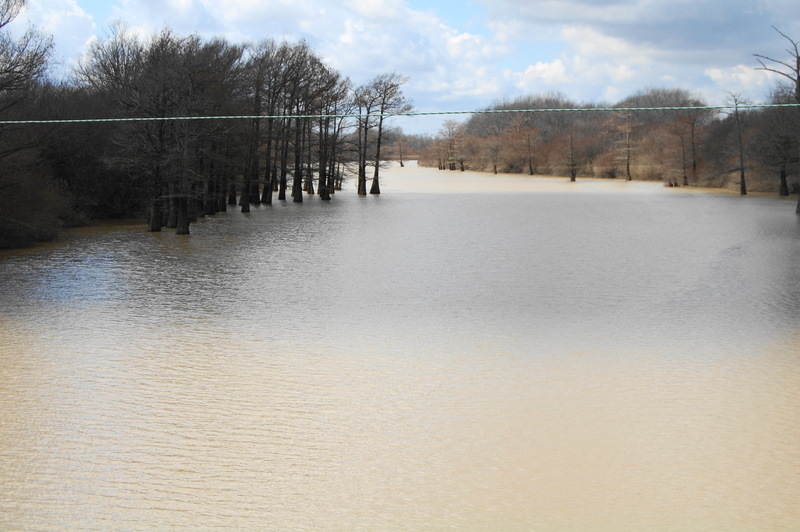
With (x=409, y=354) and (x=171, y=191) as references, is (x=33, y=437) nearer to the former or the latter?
(x=409, y=354)

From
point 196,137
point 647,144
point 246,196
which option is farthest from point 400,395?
point 647,144

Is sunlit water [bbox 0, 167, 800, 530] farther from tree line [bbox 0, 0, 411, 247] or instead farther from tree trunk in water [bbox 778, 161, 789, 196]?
tree trunk in water [bbox 778, 161, 789, 196]

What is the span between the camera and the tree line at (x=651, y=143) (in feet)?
163

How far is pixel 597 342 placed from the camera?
41.5 ft

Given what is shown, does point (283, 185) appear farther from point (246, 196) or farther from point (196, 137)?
point (196, 137)

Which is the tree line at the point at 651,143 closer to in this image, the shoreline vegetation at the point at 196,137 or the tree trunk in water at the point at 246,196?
the shoreline vegetation at the point at 196,137

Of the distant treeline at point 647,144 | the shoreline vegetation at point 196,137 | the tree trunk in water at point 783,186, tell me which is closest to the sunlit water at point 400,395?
the shoreline vegetation at point 196,137

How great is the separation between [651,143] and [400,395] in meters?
80.4

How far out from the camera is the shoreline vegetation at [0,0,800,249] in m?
26.0

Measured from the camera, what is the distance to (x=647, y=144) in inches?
3346

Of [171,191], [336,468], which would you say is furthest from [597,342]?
[171,191]

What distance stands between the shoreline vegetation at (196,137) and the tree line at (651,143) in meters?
0.23

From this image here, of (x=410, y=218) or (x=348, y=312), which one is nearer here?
(x=348, y=312)

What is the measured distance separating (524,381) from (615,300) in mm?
6246
